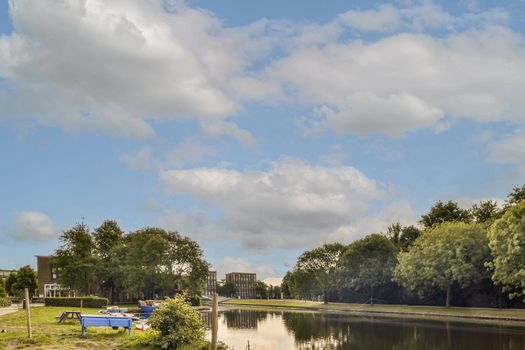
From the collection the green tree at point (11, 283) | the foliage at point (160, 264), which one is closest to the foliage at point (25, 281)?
the green tree at point (11, 283)

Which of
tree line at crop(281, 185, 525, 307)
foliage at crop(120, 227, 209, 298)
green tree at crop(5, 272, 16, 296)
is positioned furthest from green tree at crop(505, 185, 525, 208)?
green tree at crop(5, 272, 16, 296)

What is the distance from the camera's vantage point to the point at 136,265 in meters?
84.0

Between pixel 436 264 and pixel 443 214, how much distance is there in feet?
106

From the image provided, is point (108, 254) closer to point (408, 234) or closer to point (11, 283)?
point (11, 283)

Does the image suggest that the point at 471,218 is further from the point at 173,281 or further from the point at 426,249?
the point at 173,281

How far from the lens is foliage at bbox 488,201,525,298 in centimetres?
5469

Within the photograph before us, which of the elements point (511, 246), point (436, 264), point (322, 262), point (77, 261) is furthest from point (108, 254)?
point (511, 246)

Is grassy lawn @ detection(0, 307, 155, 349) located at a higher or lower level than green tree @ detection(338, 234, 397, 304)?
higher

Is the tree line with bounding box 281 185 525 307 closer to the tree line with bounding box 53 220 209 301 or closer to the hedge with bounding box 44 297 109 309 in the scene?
the tree line with bounding box 53 220 209 301

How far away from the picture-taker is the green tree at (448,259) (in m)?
69.5

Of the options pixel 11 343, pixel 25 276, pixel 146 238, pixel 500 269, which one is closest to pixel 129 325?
pixel 11 343

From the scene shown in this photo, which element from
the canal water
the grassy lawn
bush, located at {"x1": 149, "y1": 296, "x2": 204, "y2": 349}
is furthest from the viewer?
the canal water

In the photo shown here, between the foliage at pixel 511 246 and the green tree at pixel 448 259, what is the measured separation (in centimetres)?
959

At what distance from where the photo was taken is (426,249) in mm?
75062
